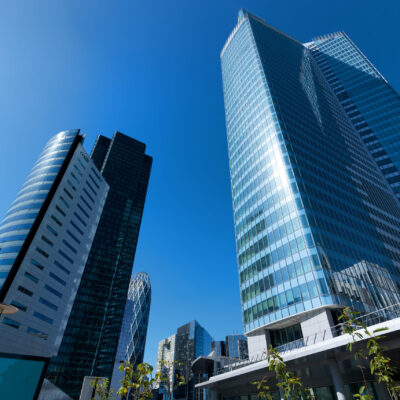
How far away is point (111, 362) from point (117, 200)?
281 feet

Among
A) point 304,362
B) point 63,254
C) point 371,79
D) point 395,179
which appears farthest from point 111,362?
point 371,79

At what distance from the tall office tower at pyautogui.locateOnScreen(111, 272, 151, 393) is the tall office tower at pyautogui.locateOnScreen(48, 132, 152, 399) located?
173 ft

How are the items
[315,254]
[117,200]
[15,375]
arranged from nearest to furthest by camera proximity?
[15,375]
[315,254]
[117,200]

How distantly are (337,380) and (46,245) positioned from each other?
6707cm

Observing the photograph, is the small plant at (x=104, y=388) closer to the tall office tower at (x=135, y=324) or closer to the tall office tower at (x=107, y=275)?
the tall office tower at (x=107, y=275)

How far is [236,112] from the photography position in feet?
Result: 269

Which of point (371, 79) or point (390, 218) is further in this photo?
point (371, 79)

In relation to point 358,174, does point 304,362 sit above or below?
below

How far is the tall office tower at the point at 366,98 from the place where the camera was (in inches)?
3770

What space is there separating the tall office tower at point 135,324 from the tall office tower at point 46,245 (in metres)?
114

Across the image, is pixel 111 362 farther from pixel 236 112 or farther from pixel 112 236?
pixel 236 112

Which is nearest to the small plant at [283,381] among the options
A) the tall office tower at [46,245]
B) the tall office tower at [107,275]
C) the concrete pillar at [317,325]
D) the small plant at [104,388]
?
the small plant at [104,388]

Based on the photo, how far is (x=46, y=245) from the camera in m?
66.9

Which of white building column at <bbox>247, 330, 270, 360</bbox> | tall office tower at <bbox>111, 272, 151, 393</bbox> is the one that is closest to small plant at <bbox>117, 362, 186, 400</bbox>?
white building column at <bbox>247, 330, 270, 360</bbox>
